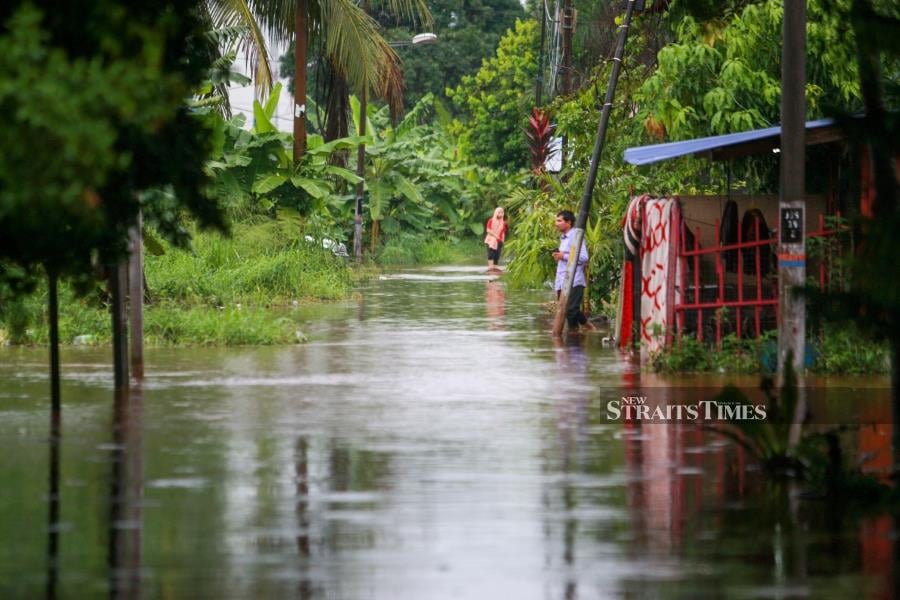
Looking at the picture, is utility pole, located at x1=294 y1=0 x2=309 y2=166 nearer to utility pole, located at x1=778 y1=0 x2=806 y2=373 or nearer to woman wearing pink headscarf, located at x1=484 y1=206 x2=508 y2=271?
woman wearing pink headscarf, located at x1=484 y1=206 x2=508 y2=271

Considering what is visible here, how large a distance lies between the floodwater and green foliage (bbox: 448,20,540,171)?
4462 cm

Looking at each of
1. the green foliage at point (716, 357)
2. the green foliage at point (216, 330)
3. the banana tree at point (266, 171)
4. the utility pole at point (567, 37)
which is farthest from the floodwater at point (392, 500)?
the utility pole at point (567, 37)

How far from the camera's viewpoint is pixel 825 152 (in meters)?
18.4

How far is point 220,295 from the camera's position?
25.9m

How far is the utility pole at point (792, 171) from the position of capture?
13055 mm

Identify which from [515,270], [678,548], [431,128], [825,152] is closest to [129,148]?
[678,548]

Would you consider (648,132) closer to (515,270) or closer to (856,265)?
(515,270)

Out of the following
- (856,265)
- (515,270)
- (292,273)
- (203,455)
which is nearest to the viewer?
(856,265)

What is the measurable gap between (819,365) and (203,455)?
24.3ft

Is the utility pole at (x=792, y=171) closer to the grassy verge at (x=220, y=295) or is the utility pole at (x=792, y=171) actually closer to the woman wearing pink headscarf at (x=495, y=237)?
the grassy verge at (x=220, y=295)

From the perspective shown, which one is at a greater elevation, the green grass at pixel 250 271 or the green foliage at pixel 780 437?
the green grass at pixel 250 271

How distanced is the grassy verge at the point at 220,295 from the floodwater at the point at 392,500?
164 cm

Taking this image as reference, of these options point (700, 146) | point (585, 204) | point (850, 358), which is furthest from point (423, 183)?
point (850, 358)

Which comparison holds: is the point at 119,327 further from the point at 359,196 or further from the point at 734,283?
the point at 359,196
